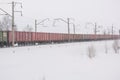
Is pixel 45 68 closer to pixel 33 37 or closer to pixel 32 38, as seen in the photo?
pixel 32 38

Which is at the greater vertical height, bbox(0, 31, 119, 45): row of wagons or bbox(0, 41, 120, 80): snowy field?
bbox(0, 31, 119, 45): row of wagons

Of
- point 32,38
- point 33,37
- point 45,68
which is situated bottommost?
Result: point 45,68

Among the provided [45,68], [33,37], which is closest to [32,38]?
[33,37]

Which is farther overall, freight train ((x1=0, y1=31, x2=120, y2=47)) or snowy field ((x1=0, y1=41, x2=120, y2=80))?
freight train ((x1=0, y1=31, x2=120, y2=47))

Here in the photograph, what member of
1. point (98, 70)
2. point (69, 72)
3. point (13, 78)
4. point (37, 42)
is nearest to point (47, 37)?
point (37, 42)

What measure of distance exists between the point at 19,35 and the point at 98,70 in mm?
15481

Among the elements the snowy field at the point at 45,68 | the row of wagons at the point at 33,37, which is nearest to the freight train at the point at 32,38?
the row of wagons at the point at 33,37

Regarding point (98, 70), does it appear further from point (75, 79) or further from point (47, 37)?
point (47, 37)

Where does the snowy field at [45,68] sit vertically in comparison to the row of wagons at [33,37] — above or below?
below

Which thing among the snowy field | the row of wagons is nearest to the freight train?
the row of wagons

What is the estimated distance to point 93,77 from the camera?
68.1ft

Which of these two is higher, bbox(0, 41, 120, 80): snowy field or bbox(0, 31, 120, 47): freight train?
bbox(0, 31, 120, 47): freight train

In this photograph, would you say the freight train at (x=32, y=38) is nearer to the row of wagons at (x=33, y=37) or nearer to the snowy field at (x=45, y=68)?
the row of wagons at (x=33, y=37)

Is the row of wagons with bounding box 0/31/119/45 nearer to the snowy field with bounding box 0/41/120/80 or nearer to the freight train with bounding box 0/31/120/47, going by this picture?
the freight train with bounding box 0/31/120/47
